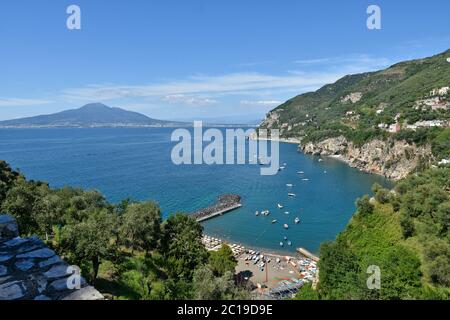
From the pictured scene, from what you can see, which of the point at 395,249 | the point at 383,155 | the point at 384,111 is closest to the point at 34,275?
the point at 395,249

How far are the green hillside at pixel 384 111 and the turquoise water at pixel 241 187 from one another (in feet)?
44.5

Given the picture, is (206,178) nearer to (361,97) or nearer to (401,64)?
(361,97)

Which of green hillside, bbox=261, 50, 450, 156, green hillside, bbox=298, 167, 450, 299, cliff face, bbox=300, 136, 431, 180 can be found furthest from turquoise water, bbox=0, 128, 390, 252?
green hillside, bbox=261, 50, 450, 156

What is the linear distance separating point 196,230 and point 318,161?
77060 mm

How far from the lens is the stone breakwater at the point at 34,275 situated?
15.3 feet

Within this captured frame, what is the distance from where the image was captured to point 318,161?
95.5m

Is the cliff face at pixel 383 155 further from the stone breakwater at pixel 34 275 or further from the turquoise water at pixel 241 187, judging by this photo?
the stone breakwater at pixel 34 275

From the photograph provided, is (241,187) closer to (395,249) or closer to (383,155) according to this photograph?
(383,155)

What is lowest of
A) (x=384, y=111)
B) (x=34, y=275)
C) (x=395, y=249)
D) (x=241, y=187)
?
(x=241, y=187)

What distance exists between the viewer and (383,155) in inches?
3120

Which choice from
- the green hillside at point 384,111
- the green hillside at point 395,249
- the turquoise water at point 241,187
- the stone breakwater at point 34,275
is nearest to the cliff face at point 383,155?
the green hillside at point 384,111

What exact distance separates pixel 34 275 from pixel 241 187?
5922cm
